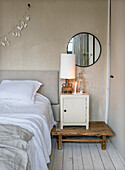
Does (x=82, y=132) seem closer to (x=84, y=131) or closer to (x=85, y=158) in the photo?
(x=84, y=131)

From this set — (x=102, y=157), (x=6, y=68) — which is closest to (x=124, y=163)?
(x=102, y=157)

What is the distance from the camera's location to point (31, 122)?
5.85 feet

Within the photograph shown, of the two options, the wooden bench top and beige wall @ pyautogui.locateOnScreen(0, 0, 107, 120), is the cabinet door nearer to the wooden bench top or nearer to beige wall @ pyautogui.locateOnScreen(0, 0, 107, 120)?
the wooden bench top

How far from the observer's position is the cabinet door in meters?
2.71

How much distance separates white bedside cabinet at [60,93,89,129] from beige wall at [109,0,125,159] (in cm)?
43

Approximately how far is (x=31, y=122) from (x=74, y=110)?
106cm

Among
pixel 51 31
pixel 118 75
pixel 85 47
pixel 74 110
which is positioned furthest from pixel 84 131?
pixel 51 31

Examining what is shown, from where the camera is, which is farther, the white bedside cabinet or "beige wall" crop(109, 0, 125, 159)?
the white bedside cabinet

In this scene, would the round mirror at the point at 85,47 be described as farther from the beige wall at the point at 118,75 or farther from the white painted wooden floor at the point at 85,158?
the white painted wooden floor at the point at 85,158

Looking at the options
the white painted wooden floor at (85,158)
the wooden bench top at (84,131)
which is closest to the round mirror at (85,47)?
the wooden bench top at (84,131)

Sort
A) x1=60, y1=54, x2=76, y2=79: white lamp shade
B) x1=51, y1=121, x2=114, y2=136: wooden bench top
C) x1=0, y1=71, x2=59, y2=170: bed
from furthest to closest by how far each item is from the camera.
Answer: x1=60, y1=54, x2=76, y2=79: white lamp shade, x1=51, y1=121, x2=114, y2=136: wooden bench top, x1=0, y1=71, x2=59, y2=170: bed

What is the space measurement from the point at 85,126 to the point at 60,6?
2.06 meters

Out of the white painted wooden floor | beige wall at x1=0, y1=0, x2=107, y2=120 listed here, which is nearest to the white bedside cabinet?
the white painted wooden floor

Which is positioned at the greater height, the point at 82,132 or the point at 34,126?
the point at 34,126
